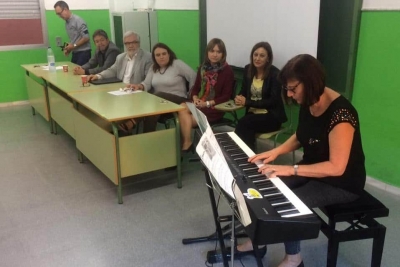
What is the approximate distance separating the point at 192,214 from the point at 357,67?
1633 millimetres

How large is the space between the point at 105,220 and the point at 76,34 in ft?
12.0

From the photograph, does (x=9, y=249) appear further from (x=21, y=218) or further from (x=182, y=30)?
(x=182, y=30)

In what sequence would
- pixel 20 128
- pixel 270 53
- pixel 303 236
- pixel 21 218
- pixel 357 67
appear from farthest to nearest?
pixel 20 128 → pixel 270 53 → pixel 357 67 → pixel 21 218 → pixel 303 236

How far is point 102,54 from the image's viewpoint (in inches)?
189

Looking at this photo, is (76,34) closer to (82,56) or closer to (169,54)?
(82,56)

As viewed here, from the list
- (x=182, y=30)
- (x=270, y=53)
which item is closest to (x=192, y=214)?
(x=270, y=53)

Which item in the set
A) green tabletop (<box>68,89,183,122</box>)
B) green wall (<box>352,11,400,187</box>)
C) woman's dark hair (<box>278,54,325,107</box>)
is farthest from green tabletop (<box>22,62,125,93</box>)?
woman's dark hair (<box>278,54,325,107</box>)

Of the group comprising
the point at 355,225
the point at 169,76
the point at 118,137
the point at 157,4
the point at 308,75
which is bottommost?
the point at 355,225

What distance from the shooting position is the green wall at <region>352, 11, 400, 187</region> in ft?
8.85

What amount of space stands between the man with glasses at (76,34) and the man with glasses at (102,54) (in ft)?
2.60

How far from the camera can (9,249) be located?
2.36 metres

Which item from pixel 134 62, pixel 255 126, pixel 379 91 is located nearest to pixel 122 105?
pixel 255 126

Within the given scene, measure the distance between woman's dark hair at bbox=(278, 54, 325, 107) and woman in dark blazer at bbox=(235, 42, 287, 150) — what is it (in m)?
1.42

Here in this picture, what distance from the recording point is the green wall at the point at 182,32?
4.65 metres
